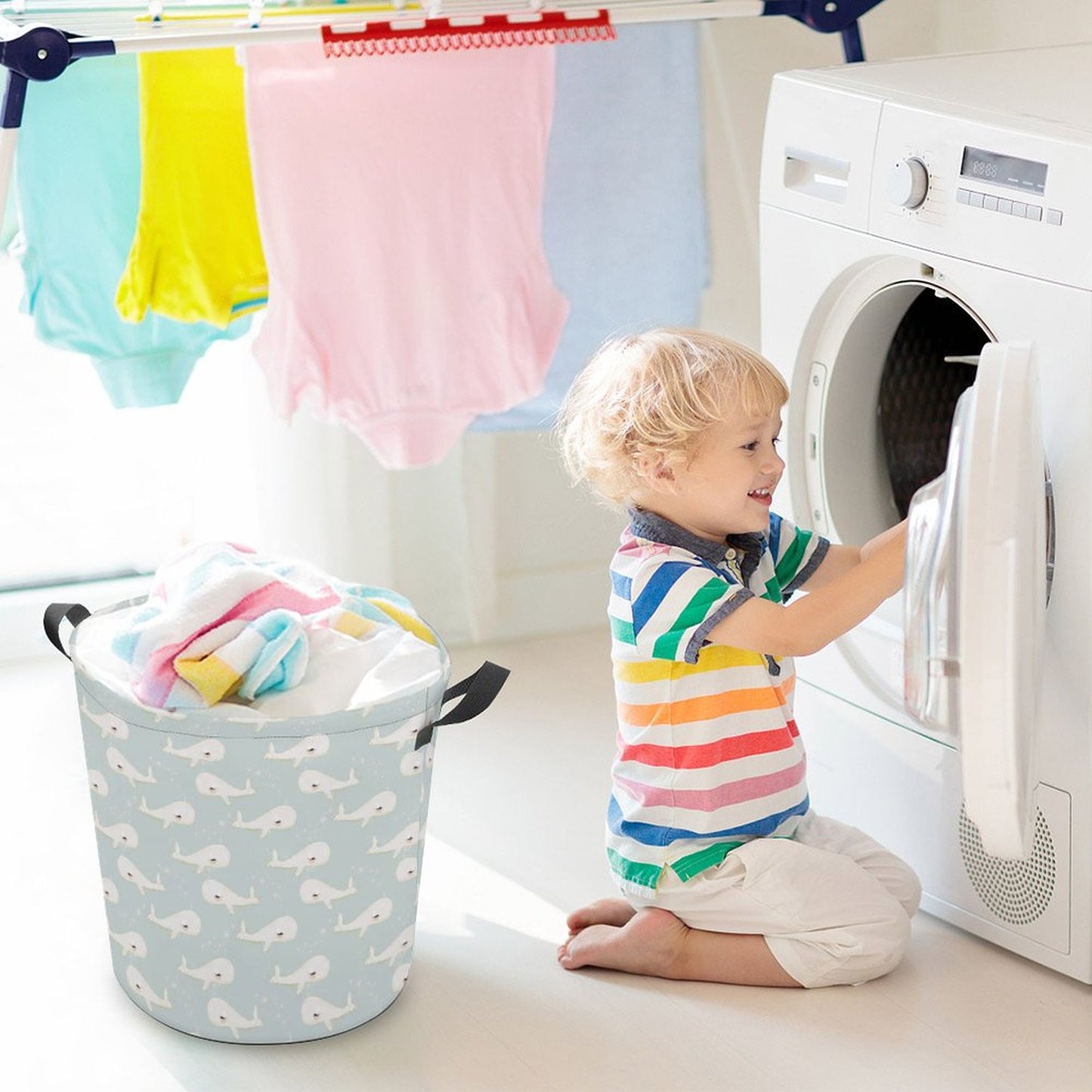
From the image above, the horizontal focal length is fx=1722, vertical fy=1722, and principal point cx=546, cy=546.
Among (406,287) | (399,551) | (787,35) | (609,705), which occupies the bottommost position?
(609,705)

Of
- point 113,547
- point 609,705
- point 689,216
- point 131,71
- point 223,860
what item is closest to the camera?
point 223,860

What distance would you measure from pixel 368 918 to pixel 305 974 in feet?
0.24

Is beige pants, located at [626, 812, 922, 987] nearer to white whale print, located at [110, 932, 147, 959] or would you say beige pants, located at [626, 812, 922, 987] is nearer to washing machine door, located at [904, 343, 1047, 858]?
washing machine door, located at [904, 343, 1047, 858]

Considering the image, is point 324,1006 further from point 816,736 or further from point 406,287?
point 406,287

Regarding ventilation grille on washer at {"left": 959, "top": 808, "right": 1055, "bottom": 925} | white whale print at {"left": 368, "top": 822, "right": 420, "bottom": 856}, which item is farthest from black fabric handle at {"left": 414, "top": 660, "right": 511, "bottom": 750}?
ventilation grille on washer at {"left": 959, "top": 808, "right": 1055, "bottom": 925}

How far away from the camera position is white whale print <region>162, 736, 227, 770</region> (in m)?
1.47

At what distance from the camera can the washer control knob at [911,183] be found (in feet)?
5.24

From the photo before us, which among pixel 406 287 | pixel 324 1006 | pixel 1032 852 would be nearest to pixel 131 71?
pixel 406 287

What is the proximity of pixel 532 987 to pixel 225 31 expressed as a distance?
985 mm

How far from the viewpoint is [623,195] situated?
83.1 inches

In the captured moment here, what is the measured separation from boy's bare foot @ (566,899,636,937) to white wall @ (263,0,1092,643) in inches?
31.9

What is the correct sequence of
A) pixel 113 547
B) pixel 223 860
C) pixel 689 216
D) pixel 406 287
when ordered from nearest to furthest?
pixel 223 860
pixel 406 287
pixel 689 216
pixel 113 547

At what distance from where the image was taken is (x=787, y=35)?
249 centimetres

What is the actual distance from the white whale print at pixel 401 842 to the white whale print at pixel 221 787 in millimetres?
126
